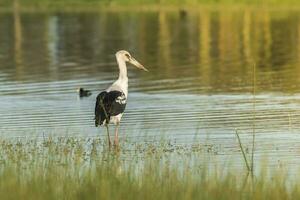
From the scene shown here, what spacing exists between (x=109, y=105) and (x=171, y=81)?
1260 centimetres

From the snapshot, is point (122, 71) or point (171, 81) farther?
point (171, 81)

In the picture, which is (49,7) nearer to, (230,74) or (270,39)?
(270,39)

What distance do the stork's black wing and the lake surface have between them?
2.18 ft

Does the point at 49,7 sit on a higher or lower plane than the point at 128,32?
higher

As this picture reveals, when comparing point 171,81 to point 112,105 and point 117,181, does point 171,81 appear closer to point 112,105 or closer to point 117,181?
point 112,105

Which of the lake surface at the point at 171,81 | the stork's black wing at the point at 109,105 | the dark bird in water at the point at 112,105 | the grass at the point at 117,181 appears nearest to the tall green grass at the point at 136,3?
the lake surface at the point at 171,81

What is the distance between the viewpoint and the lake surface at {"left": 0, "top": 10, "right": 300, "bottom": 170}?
62.9 feet

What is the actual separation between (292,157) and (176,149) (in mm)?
1964

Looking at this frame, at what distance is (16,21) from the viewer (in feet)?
262

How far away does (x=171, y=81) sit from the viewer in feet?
98.8

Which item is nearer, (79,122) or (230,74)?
(79,122)

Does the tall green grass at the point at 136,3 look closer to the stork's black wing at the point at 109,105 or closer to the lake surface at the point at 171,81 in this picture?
the lake surface at the point at 171,81

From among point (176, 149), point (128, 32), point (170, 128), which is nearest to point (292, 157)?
point (176, 149)

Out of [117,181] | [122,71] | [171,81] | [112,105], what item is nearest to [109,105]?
[112,105]
